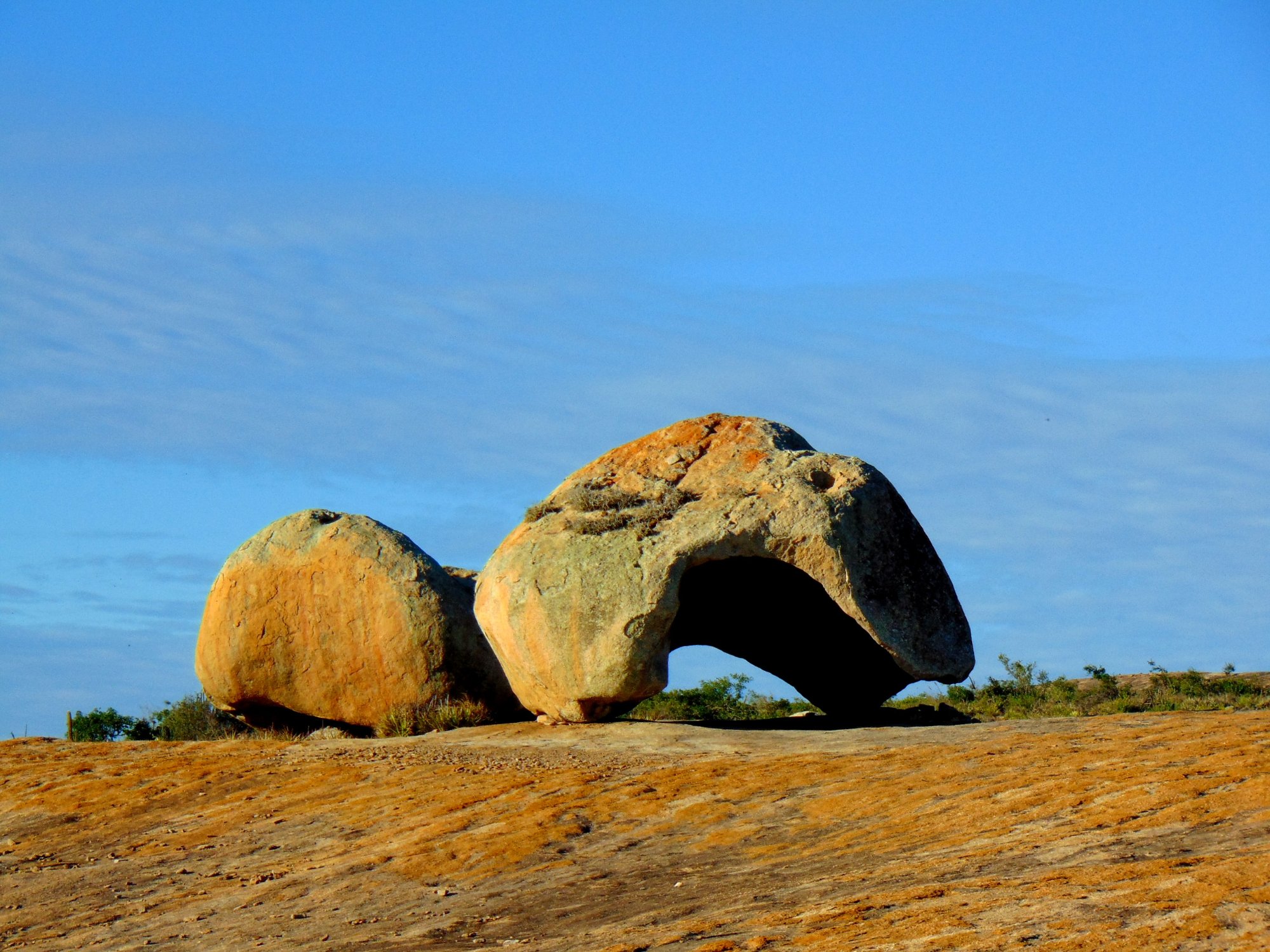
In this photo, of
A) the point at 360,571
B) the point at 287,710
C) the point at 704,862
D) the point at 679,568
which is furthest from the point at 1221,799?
the point at 287,710

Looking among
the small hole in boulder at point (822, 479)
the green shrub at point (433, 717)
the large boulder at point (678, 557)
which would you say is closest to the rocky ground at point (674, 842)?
the large boulder at point (678, 557)

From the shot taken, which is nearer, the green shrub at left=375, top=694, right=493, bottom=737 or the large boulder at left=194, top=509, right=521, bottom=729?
the green shrub at left=375, top=694, right=493, bottom=737

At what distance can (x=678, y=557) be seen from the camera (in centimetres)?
1407

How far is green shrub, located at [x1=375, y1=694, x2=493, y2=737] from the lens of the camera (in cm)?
1664

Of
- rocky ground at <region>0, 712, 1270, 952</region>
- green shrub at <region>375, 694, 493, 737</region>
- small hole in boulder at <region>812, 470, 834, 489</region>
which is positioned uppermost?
small hole in boulder at <region>812, 470, 834, 489</region>

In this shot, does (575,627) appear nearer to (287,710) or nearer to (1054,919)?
(287,710)

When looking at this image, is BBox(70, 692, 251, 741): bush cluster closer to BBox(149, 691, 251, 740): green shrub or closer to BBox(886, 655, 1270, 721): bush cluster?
BBox(149, 691, 251, 740): green shrub

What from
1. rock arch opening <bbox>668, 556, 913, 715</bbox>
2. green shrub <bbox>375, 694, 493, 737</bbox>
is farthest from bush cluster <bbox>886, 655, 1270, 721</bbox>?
green shrub <bbox>375, 694, 493, 737</bbox>

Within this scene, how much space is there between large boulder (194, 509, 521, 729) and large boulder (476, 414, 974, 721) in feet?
6.92

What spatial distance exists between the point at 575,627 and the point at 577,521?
48.6 inches

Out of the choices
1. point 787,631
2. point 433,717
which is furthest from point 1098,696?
point 433,717

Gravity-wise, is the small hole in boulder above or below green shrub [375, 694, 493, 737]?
above

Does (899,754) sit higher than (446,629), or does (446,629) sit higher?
(446,629)

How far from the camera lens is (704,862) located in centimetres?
1016
